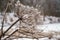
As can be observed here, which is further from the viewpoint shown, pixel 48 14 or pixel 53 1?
pixel 53 1

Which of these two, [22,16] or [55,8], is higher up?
[22,16]

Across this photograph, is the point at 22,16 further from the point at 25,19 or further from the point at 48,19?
the point at 48,19

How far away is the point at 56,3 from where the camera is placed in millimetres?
18344

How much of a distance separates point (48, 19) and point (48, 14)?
5.02 ft

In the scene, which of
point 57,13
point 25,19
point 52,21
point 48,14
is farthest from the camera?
point 57,13

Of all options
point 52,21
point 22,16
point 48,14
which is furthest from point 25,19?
point 48,14

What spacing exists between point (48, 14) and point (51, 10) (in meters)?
1.20

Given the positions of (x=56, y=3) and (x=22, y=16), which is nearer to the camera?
(x=22, y=16)

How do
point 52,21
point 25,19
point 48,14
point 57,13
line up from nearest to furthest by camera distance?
point 25,19
point 52,21
point 48,14
point 57,13

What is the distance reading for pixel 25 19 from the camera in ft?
5.18

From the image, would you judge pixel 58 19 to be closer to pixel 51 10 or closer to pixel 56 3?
pixel 51 10

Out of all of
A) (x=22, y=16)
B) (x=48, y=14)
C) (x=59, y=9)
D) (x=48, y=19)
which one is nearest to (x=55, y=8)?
(x=59, y=9)

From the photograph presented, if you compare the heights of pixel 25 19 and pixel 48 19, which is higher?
pixel 25 19

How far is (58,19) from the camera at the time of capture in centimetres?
1545
